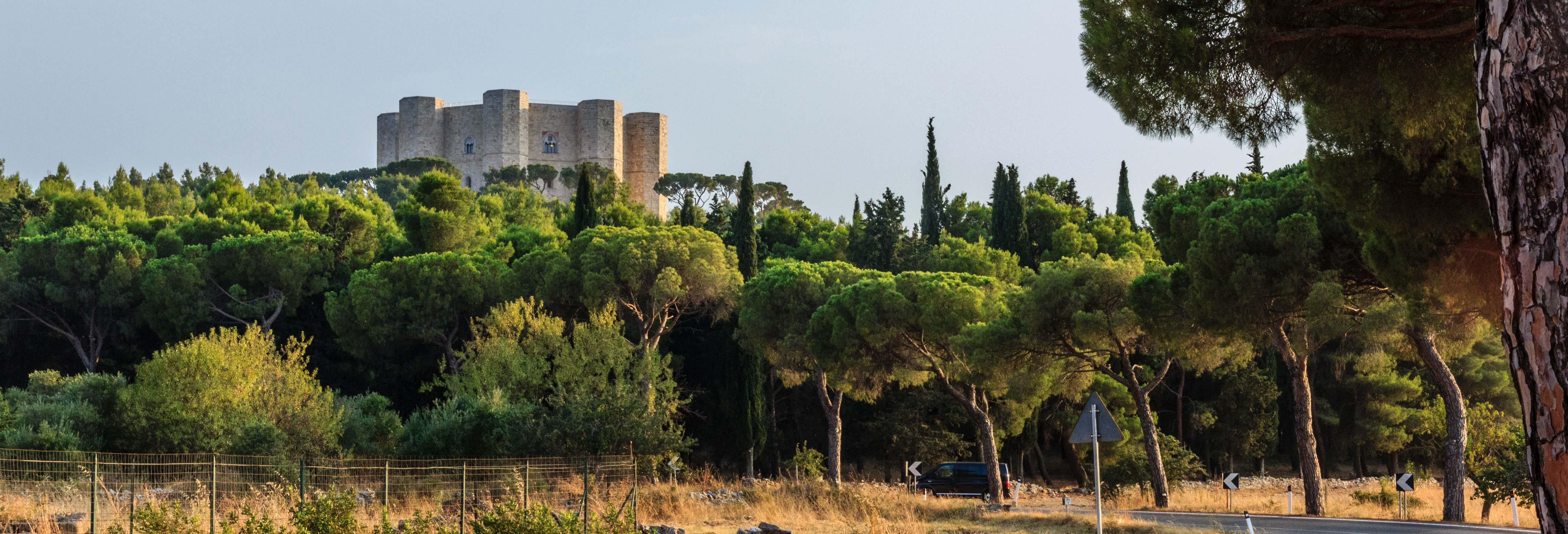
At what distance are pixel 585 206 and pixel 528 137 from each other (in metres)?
43.7

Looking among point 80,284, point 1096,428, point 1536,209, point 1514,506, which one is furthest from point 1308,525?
point 80,284

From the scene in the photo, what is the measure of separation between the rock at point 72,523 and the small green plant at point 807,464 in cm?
1575

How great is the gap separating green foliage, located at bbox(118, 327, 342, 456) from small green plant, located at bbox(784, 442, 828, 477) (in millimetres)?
10022

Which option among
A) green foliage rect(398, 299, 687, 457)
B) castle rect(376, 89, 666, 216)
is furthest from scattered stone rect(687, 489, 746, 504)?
castle rect(376, 89, 666, 216)

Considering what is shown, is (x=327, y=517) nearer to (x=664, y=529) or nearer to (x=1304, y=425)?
(x=664, y=529)

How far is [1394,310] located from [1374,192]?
27.5 ft

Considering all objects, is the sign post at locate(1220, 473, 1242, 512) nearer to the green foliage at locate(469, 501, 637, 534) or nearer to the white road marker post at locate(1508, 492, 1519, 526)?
the white road marker post at locate(1508, 492, 1519, 526)

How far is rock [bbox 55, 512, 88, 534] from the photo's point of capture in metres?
10.7

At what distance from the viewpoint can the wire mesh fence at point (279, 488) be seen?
1092 centimetres

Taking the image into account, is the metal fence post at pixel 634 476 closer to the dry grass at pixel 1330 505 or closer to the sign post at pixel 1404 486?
the dry grass at pixel 1330 505

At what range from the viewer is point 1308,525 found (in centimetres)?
1520

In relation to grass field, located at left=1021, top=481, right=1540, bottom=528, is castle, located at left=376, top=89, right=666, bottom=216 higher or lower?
higher

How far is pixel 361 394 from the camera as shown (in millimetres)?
29141

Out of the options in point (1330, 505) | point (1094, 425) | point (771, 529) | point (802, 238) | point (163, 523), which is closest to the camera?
point (163, 523)
